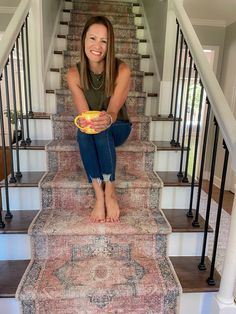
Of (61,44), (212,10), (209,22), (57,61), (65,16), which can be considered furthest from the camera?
(209,22)

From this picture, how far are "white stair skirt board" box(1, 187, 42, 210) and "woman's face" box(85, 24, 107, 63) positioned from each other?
0.81 meters

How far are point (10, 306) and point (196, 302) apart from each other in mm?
844

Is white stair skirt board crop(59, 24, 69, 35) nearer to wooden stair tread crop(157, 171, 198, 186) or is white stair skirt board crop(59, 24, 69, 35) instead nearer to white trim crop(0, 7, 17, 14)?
white trim crop(0, 7, 17, 14)

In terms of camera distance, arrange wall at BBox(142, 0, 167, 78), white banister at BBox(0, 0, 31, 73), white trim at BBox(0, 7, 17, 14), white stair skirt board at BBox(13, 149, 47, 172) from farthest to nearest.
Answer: white trim at BBox(0, 7, 17, 14) → wall at BBox(142, 0, 167, 78) → white stair skirt board at BBox(13, 149, 47, 172) → white banister at BBox(0, 0, 31, 73)

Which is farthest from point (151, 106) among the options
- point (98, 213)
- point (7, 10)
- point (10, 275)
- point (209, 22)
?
point (7, 10)

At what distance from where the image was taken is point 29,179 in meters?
1.53

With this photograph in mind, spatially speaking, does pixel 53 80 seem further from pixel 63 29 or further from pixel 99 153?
pixel 99 153

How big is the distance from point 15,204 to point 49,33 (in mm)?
1611

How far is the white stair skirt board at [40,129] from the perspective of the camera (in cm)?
186

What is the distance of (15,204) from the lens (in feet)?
4.90

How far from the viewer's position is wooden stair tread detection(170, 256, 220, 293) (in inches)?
45.5

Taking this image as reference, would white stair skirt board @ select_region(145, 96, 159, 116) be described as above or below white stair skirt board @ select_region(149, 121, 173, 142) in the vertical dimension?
Answer: above

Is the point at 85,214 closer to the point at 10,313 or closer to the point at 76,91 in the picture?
A: the point at 10,313

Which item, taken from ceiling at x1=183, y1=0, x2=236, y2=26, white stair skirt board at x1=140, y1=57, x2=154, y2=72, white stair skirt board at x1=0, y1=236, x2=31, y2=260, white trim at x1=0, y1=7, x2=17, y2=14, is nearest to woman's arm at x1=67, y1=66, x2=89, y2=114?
white stair skirt board at x1=0, y1=236, x2=31, y2=260
